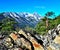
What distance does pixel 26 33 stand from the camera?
37656 mm

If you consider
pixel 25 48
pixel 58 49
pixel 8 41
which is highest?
pixel 8 41

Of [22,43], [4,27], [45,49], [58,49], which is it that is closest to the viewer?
[58,49]

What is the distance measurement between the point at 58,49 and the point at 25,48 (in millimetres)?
6899

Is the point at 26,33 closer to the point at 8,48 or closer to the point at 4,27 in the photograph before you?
the point at 8,48

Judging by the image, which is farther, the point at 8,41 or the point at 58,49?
the point at 8,41

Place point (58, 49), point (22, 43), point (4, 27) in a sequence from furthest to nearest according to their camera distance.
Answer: point (4, 27) < point (22, 43) < point (58, 49)

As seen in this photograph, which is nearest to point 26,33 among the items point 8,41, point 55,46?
point 8,41

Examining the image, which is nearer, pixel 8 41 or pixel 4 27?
pixel 8 41

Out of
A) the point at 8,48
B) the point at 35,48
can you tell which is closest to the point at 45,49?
the point at 35,48

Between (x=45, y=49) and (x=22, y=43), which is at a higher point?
(x=22, y=43)

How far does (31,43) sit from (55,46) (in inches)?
235

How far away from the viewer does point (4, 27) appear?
454 ft

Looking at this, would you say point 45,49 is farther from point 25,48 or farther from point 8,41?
point 8,41

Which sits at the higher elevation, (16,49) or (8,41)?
(8,41)
